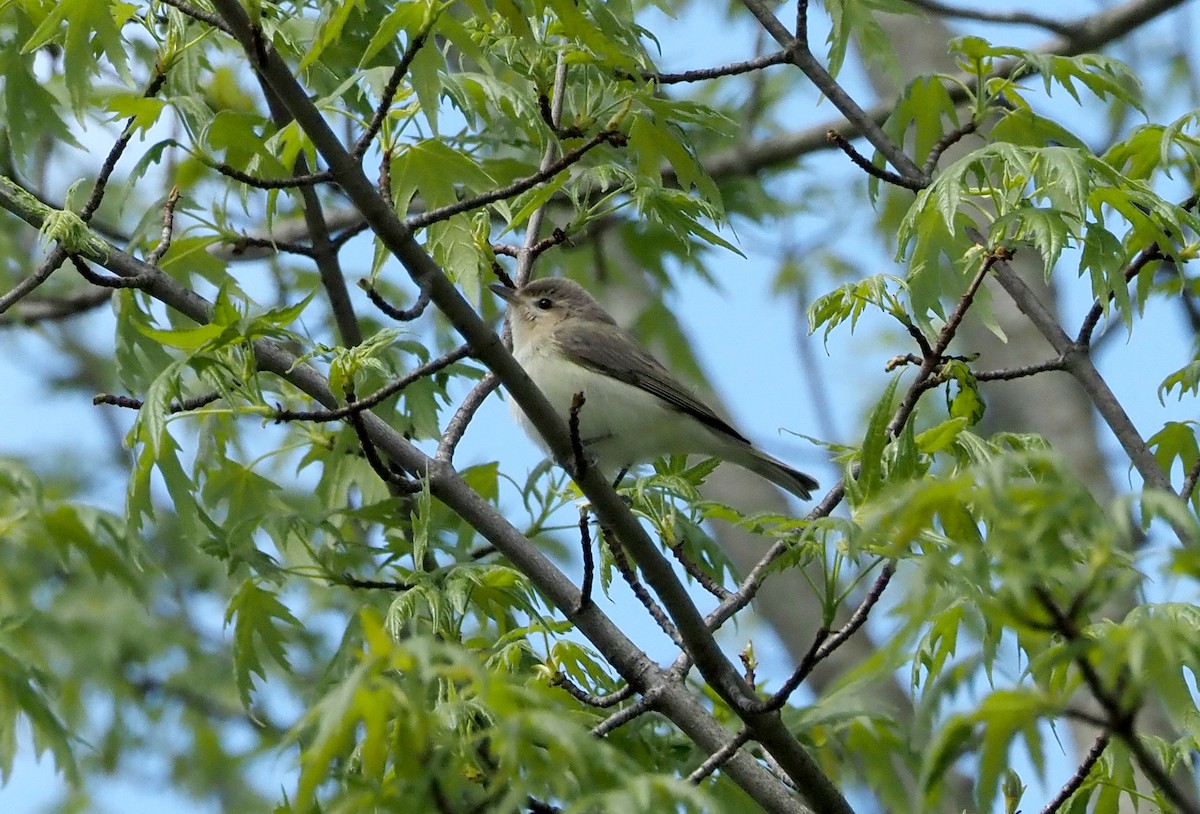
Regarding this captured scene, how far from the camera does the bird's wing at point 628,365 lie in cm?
587

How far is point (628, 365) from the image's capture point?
6.06 m

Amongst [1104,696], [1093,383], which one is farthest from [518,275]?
[1104,696]

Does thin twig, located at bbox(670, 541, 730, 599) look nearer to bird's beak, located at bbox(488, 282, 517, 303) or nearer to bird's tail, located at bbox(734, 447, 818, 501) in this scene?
bird's beak, located at bbox(488, 282, 517, 303)

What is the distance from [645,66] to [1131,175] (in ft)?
4.92

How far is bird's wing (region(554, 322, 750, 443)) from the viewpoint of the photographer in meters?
5.87

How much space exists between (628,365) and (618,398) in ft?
0.99

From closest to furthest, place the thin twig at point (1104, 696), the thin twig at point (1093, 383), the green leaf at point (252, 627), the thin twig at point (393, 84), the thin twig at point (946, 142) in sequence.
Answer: the thin twig at point (1104, 696)
the thin twig at point (393, 84)
the thin twig at point (1093, 383)
the green leaf at point (252, 627)
the thin twig at point (946, 142)

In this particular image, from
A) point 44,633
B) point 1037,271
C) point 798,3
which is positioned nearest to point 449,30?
point 798,3

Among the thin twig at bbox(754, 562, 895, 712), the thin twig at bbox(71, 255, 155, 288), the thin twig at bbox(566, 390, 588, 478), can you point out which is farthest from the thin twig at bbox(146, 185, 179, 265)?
the thin twig at bbox(754, 562, 895, 712)

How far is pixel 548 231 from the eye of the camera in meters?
5.50

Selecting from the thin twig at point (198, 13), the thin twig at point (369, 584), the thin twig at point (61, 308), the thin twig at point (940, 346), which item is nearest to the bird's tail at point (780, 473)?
the thin twig at point (369, 584)

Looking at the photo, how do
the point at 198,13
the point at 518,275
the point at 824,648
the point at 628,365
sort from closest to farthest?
the point at 824,648 → the point at 198,13 → the point at 518,275 → the point at 628,365

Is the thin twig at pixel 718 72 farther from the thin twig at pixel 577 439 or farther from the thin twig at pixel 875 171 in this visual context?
the thin twig at pixel 577 439

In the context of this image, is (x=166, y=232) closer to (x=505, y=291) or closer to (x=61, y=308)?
(x=505, y=291)
